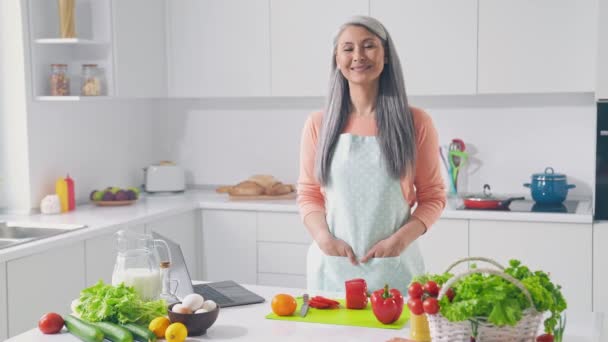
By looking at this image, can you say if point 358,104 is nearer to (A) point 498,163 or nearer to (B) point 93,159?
(A) point 498,163

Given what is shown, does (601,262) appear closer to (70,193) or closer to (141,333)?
(141,333)

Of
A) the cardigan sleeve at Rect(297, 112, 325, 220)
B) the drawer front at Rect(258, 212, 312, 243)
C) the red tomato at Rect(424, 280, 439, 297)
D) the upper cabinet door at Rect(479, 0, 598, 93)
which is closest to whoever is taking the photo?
the red tomato at Rect(424, 280, 439, 297)

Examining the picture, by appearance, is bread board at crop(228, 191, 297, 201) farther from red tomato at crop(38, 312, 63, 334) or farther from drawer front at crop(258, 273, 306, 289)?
red tomato at crop(38, 312, 63, 334)

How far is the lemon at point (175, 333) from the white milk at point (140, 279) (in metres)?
0.24

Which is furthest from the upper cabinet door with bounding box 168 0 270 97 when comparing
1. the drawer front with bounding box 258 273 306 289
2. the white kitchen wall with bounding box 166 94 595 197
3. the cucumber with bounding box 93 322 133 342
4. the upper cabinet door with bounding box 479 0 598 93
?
the cucumber with bounding box 93 322 133 342

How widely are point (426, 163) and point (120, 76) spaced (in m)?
1.93

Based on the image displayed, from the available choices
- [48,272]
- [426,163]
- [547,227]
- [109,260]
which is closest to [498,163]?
[547,227]

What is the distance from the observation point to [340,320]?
2.09 metres

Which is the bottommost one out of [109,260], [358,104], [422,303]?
[109,260]

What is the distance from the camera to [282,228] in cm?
407

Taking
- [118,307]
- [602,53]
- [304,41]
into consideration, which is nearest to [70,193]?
[304,41]

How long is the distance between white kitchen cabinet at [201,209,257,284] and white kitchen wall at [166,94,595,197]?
1.91ft

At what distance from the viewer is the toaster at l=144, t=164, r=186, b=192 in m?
4.56

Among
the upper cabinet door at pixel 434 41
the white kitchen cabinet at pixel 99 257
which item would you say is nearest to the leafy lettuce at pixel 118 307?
the white kitchen cabinet at pixel 99 257
